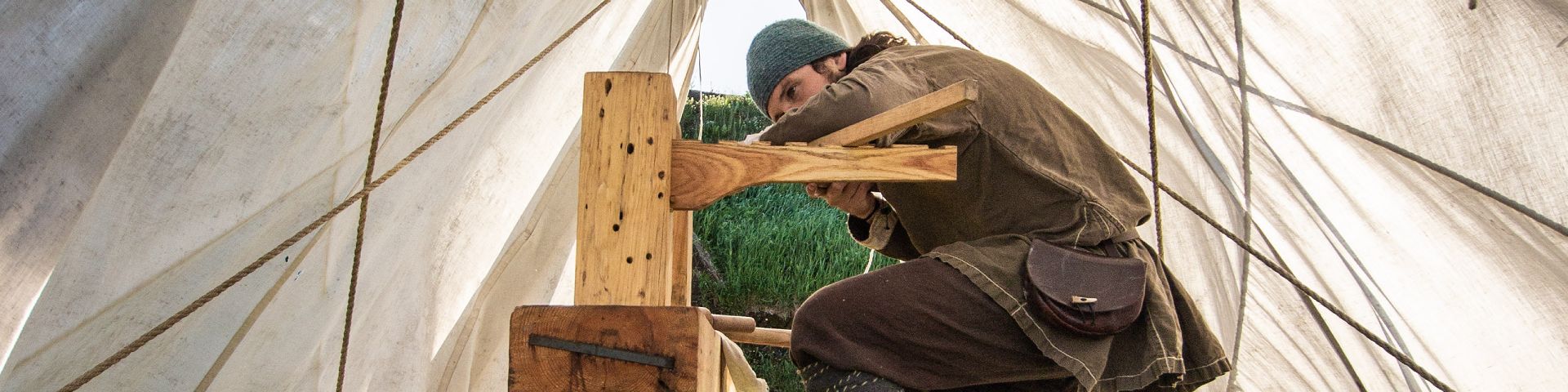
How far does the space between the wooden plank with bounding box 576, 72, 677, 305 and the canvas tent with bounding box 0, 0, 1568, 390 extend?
41 centimetres

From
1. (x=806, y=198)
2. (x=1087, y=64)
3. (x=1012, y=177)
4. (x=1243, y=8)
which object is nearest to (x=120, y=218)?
(x=1012, y=177)

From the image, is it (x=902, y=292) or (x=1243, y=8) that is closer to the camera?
(x=902, y=292)

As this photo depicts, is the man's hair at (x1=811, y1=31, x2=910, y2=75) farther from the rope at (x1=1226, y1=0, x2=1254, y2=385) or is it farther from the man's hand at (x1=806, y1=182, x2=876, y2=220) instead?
the rope at (x1=1226, y1=0, x2=1254, y2=385)

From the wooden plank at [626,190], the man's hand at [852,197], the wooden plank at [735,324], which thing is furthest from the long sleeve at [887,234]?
the wooden plank at [626,190]

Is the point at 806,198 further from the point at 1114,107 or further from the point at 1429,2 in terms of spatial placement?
the point at 1429,2

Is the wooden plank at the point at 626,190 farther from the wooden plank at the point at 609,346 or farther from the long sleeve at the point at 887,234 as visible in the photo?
the long sleeve at the point at 887,234

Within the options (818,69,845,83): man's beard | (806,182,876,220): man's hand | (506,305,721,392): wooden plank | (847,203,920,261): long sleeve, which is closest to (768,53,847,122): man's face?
(818,69,845,83): man's beard

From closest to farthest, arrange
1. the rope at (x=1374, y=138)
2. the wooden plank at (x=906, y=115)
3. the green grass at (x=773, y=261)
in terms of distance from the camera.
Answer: the wooden plank at (x=906, y=115)
the rope at (x=1374, y=138)
the green grass at (x=773, y=261)

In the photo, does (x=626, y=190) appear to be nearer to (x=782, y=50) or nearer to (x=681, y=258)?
(x=681, y=258)

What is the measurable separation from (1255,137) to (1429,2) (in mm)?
512

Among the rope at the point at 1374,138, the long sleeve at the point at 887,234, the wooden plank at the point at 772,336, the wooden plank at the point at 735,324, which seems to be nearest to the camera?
the rope at the point at 1374,138

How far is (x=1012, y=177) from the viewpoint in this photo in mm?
1701

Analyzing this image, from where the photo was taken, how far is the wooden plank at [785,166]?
1362 mm

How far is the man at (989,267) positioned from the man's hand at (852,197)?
241 mm
